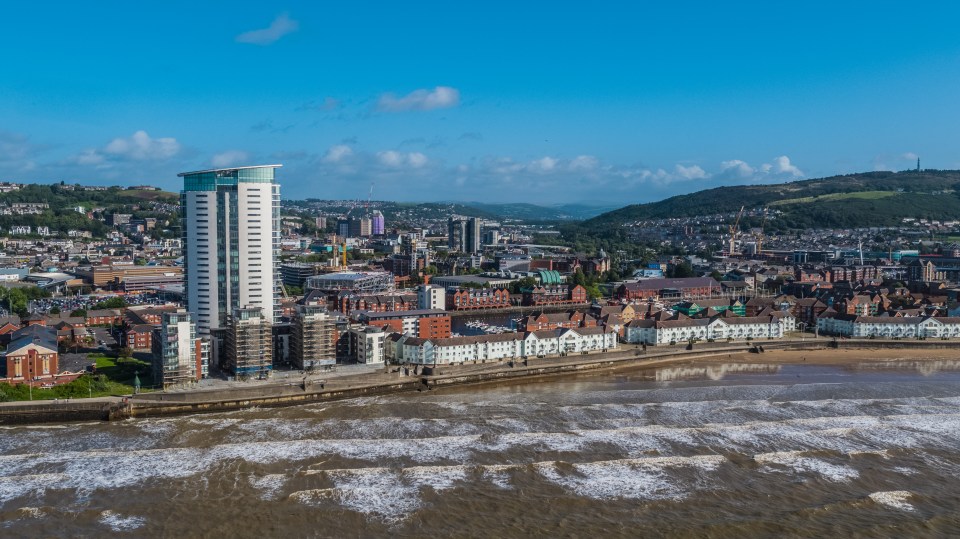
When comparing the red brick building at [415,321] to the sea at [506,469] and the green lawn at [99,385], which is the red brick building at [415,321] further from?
the green lawn at [99,385]

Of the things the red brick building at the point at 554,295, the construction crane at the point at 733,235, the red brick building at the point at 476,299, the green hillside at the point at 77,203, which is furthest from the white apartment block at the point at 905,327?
the green hillside at the point at 77,203

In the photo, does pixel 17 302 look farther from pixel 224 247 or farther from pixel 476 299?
pixel 476 299

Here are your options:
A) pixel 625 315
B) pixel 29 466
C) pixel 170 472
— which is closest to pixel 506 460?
pixel 170 472

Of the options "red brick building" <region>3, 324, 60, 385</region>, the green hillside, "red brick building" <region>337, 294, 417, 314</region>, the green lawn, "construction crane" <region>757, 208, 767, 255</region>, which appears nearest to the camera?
the green lawn

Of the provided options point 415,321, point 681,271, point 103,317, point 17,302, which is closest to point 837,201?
point 681,271

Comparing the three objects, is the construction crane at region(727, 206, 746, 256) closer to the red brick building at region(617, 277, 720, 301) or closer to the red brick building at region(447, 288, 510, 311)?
the red brick building at region(617, 277, 720, 301)

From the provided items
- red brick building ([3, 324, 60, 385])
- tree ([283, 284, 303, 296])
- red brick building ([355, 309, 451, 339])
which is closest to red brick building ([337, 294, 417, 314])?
red brick building ([355, 309, 451, 339])

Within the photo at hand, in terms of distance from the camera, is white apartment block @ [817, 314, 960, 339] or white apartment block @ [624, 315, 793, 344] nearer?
white apartment block @ [624, 315, 793, 344]
